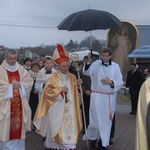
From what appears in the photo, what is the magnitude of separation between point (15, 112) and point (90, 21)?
2.16 m

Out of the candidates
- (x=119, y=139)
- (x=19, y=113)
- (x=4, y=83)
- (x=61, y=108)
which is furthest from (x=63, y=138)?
(x=119, y=139)

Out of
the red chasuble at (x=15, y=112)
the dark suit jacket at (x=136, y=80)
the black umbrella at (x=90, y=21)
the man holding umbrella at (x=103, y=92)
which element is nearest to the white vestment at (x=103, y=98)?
the man holding umbrella at (x=103, y=92)

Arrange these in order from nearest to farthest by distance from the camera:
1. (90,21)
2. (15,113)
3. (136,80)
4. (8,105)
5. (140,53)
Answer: (8,105), (15,113), (90,21), (136,80), (140,53)

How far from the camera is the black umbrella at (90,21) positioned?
609cm

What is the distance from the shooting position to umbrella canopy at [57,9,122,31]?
609 centimetres

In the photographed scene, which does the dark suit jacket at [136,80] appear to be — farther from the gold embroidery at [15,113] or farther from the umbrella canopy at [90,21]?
the gold embroidery at [15,113]

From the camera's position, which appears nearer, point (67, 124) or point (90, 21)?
point (67, 124)

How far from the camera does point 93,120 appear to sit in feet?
20.7

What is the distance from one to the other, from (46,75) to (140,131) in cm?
536

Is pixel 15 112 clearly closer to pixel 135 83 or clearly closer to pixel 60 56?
pixel 60 56

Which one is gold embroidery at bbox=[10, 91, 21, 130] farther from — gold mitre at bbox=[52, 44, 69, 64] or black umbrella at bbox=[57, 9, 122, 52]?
black umbrella at bbox=[57, 9, 122, 52]

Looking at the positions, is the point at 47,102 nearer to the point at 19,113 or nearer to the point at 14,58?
the point at 19,113

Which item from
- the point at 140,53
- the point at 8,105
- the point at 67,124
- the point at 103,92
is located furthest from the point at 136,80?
the point at 140,53

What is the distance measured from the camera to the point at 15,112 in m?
5.55
